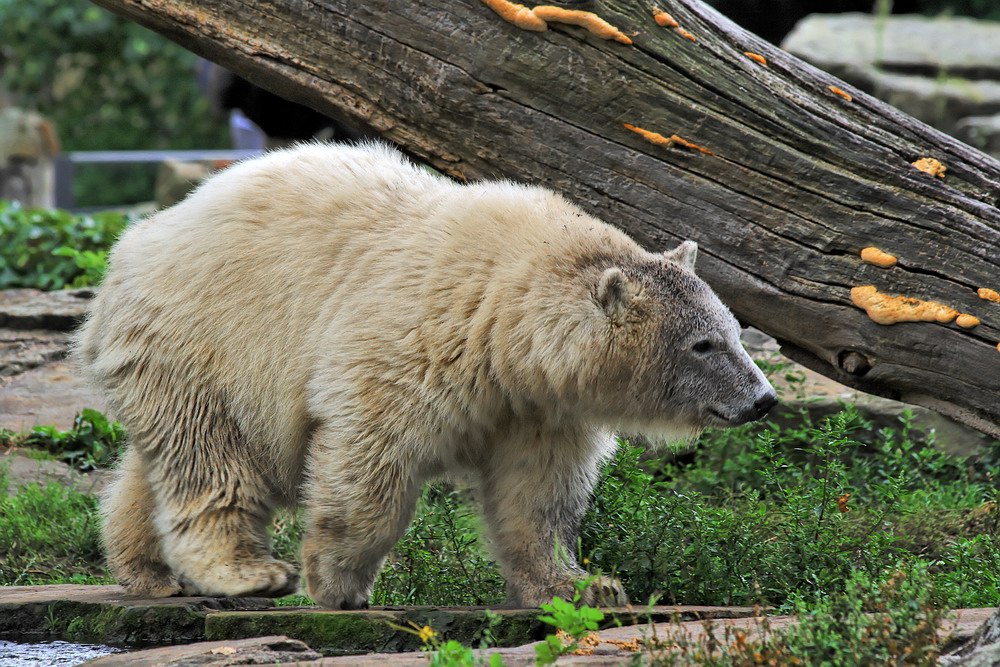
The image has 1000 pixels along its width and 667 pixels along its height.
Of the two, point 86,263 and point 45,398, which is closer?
point 45,398

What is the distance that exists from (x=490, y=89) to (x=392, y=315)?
115cm

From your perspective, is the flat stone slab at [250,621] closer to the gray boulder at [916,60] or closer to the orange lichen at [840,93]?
the orange lichen at [840,93]

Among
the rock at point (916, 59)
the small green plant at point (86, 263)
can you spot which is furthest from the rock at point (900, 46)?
the small green plant at point (86, 263)

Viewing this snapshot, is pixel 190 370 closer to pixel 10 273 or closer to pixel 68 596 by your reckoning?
pixel 68 596

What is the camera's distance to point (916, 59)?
522 inches

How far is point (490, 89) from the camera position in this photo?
195 inches

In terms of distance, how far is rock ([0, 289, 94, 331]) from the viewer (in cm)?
824

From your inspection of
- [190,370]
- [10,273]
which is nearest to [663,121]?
[190,370]

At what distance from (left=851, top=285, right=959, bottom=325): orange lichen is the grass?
0.44 meters

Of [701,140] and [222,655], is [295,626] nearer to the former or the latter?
[222,655]

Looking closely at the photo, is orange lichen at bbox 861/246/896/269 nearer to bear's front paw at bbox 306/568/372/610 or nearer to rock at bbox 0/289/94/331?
bear's front paw at bbox 306/568/372/610

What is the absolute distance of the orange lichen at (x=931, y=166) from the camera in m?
4.87

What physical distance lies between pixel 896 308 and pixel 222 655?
280cm

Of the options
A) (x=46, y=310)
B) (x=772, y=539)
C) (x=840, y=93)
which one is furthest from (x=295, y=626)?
(x=46, y=310)
